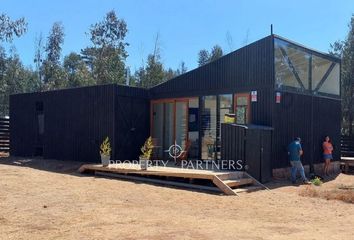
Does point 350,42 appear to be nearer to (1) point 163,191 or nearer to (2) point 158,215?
(1) point 163,191

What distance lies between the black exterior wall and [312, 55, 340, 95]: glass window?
6.36 meters

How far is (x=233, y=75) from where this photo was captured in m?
15.0

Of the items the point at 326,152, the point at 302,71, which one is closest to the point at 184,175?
the point at 302,71

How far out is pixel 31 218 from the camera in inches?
306

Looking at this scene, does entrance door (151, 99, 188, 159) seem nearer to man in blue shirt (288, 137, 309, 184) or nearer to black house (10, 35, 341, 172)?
black house (10, 35, 341, 172)

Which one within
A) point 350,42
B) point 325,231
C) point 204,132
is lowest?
point 325,231

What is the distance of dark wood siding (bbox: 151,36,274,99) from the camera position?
14.1 meters

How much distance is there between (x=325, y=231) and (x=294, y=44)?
9003 millimetres

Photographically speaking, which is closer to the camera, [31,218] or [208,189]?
[31,218]

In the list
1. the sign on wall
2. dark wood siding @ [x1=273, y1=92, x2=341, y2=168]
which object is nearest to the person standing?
dark wood siding @ [x1=273, y1=92, x2=341, y2=168]

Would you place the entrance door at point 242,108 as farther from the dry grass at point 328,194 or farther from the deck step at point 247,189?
the dry grass at point 328,194

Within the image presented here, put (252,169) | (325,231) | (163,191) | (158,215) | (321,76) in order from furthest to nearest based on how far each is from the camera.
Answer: (321,76) < (252,169) < (163,191) < (158,215) < (325,231)

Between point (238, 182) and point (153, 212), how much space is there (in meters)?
3.94

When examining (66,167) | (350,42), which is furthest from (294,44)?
(350,42)
